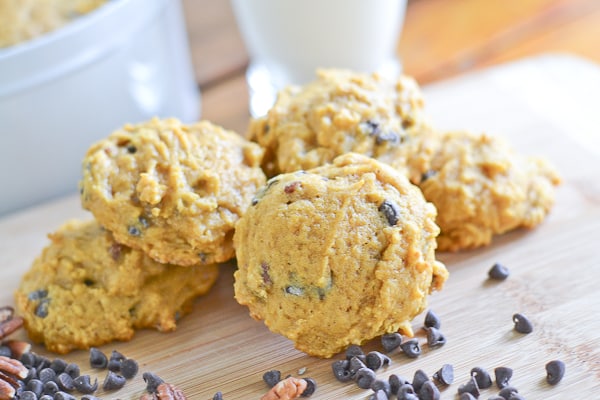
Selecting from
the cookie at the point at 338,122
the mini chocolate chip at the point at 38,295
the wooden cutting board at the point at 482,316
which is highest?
the cookie at the point at 338,122

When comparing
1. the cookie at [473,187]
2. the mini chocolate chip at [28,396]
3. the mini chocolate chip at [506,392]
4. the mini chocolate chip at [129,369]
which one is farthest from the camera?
the cookie at [473,187]

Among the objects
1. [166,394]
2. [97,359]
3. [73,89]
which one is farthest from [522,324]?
[73,89]

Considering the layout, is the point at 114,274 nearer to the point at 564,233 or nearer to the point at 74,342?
the point at 74,342

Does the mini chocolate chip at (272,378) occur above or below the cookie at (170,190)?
below

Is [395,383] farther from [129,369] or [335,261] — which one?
[129,369]

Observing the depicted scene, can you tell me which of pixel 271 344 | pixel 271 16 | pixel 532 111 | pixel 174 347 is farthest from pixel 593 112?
pixel 174 347

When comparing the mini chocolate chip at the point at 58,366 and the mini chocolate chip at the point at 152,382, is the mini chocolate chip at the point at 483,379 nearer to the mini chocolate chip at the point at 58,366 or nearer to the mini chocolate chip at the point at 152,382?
the mini chocolate chip at the point at 152,382

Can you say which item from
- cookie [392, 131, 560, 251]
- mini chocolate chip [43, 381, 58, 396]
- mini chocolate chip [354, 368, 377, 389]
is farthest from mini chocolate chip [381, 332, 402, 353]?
mini chocolate chip [43, 381, 58, 396]

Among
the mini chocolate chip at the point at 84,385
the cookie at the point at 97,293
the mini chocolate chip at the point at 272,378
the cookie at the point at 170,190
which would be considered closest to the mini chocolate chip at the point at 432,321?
the mini chocolate chip at the point at 272,378
